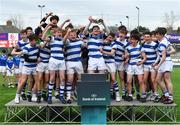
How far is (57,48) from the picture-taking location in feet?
35.6

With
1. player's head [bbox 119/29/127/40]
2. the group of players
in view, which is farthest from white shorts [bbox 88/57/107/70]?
player's head [bbox 119/29/127/40]

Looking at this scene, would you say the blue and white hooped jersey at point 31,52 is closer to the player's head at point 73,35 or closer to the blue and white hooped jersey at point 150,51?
the player's head at point 73,35

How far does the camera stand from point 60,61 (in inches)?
429

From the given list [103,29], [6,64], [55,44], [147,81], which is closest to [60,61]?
[55,44]

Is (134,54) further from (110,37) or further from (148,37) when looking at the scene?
(110,37)

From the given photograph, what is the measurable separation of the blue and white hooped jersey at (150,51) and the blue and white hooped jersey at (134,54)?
0.42 feet

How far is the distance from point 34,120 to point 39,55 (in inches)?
64.9

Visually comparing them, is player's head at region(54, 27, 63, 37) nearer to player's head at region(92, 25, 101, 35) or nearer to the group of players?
the group of players

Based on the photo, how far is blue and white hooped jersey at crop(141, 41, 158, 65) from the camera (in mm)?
11281

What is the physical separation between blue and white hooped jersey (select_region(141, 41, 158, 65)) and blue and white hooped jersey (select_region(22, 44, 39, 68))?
8.86 ft

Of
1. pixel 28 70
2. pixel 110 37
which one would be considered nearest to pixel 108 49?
pixel 110 37

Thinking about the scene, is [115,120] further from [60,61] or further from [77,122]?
[60,61]

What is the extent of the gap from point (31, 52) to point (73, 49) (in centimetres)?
105

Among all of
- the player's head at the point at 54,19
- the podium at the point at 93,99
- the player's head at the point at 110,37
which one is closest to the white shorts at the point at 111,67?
the player's head at the point at 110,37
